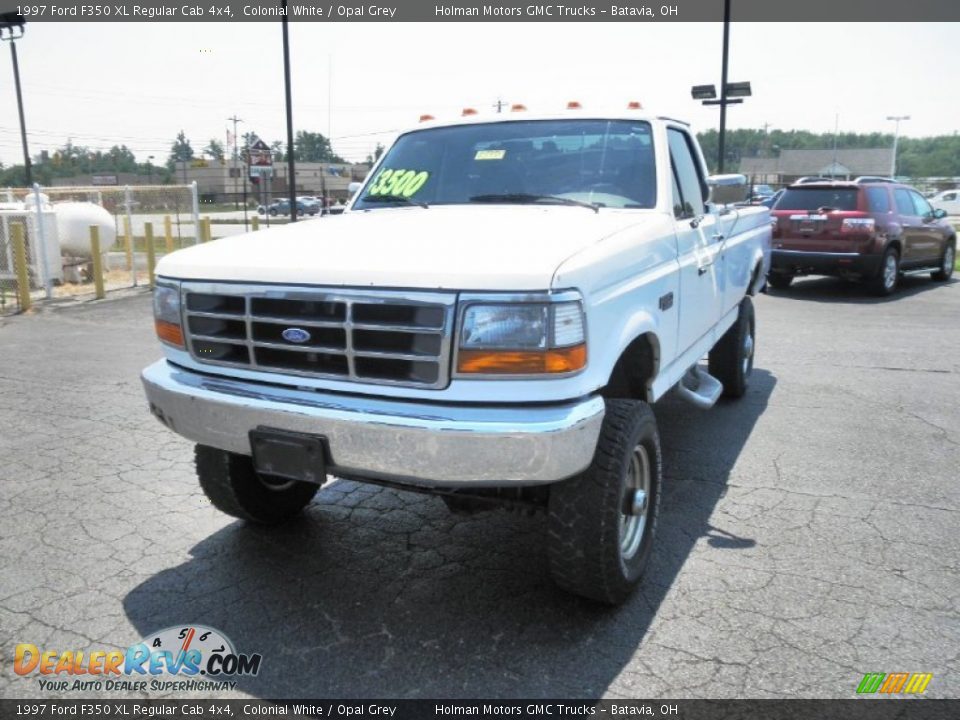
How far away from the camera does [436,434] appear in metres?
2.58

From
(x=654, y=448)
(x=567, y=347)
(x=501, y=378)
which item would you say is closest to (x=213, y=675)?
(x=501, y=378)

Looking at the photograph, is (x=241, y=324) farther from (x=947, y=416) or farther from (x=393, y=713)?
(x=947, y=416)

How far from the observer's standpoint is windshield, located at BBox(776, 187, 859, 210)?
40.2 ft

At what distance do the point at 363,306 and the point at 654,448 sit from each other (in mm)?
1442

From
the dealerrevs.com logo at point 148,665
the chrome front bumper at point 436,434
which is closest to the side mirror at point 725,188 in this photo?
the chrome front bumper at point 436,434

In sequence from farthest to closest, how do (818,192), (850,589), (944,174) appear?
(944,174), (818,192), (850,589)

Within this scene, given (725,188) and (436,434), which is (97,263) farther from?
Result: (436,434)

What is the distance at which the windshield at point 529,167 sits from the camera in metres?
3.94

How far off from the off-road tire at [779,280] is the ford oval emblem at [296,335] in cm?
1139

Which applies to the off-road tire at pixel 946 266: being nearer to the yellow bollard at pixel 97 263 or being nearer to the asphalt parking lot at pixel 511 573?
the asphalt parking lot at pixel 511 573

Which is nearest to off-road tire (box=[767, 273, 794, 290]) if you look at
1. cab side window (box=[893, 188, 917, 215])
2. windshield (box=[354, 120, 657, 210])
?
cab side window (box=[893, 188, 917, 215])

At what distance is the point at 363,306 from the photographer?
2752 millimetres

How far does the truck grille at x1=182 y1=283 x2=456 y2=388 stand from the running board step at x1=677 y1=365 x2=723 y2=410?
6.97 ft

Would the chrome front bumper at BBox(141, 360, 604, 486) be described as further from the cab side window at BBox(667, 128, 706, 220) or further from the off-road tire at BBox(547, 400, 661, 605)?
the cab side window at BBox(667, 128, 706, 220)
